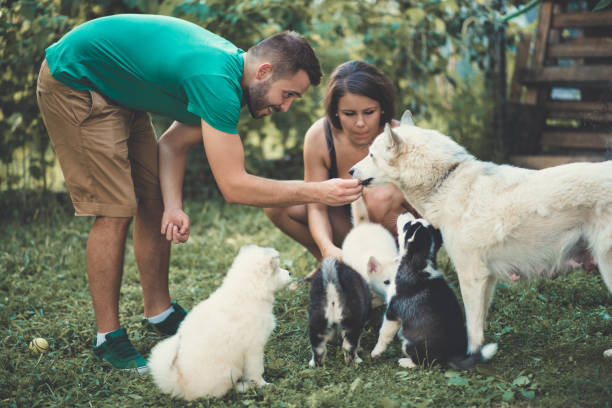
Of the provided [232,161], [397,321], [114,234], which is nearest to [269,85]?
[232,161]

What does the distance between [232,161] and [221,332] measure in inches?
37.0

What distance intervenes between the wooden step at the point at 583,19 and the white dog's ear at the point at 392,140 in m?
4.44

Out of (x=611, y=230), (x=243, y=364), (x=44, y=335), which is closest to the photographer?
(x=611, y=230)

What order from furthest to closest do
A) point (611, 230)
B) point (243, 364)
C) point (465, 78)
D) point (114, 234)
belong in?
point (465, 78)
point (114, 234)
point (243, 364)
point (611, 230)

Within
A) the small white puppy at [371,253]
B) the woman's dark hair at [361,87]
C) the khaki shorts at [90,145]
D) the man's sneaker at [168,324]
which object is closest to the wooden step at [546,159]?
the woman's dark hair at [361,87]

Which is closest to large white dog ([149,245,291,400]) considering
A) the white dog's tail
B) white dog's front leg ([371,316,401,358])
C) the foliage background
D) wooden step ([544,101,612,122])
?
the white dog's tail

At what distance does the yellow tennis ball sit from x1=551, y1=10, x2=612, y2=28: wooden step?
638cm

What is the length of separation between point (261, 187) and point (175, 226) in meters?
0.64

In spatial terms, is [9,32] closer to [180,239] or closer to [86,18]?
[86,18]

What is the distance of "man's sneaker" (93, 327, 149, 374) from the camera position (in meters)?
3.06

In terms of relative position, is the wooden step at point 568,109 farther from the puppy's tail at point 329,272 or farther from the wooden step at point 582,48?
the puppy's tail at point 329,272

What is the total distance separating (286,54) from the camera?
3018 mm

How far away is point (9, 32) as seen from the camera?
621cm

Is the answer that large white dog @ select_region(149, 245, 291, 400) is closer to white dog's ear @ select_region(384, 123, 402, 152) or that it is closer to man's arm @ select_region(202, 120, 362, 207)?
man's arm @ select_region(202, 120, 362, 207)
